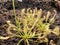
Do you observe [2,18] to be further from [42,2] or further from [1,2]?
[42,2]

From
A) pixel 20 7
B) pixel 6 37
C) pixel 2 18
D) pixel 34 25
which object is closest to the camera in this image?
pixel 6 37

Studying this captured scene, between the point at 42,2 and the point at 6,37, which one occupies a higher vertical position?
the point at 42,2

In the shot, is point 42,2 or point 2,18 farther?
point 42,2

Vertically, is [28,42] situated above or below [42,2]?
below

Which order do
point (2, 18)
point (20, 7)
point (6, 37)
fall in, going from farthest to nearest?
point (20, 7), point (2, 18), point (6, 37)

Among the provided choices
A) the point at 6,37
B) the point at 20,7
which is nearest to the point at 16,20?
the point at 6,37

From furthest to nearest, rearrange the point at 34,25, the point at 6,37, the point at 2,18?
the point at 2,18
the point at 34,25
the point at 6,37

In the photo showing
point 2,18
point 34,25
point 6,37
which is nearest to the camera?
point 6,37

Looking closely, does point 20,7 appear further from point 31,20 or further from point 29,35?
point 29,35

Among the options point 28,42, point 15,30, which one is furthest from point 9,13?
point 28,42
